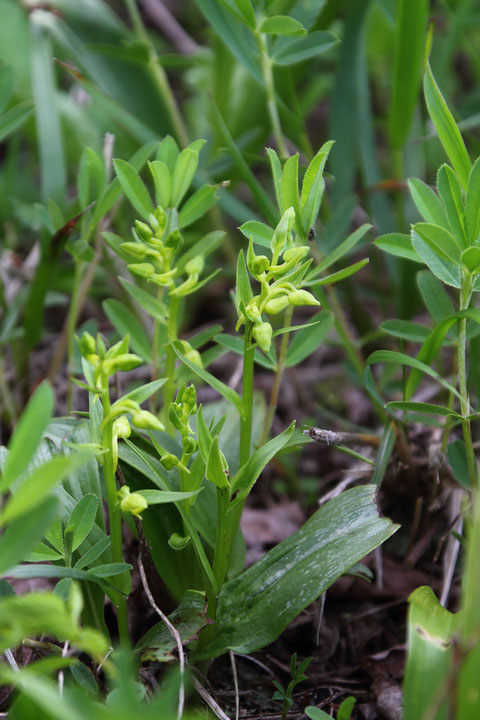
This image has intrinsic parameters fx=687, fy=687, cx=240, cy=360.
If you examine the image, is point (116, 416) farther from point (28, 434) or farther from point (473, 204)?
point (473, 204)

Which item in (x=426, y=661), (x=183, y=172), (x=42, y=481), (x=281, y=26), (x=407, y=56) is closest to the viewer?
(x=42, y=481)

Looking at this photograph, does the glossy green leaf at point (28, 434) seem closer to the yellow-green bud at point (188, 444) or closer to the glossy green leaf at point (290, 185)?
the yellow-green bud at point (188, 444)

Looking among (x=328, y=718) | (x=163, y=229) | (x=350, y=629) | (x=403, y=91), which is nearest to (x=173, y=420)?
(x=163, y=229)

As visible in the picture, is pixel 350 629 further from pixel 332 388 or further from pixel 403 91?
pixel 403 91

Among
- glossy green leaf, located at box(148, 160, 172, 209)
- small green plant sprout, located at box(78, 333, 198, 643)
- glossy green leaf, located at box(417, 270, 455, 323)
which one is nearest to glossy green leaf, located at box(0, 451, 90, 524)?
small green plant sprout, located at box(78, 333, 198, 643)

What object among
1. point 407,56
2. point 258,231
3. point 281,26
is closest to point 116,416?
point 258,231
